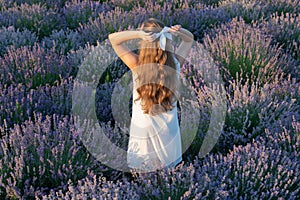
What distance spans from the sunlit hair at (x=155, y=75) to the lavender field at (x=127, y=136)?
0.50m

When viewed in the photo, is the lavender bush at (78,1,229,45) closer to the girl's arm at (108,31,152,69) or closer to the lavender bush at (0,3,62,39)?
the lavender bush at (0,3,62,39)

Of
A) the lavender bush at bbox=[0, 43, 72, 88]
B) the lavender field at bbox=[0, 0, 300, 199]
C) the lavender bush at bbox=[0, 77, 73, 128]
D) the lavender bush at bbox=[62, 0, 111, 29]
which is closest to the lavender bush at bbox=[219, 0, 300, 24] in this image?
the lavender field at bbox=[0, 0, 300, 199]

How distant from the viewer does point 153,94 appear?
273cm

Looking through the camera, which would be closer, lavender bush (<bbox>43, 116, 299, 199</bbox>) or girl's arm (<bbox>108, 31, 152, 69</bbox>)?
lavender bush (<bbox>43, 116, 299, 199</bbox>)

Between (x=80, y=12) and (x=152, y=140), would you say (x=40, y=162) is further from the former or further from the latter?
(x=80, y=12)

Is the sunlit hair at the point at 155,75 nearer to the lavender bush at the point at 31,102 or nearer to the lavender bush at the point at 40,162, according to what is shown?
the lavender bush at the point at 40,162

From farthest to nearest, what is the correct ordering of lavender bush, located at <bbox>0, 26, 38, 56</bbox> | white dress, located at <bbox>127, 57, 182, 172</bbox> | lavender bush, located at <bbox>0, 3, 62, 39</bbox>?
lavender bush, located at <bbox>0, 3, 62, 39</bbox> → lavender bush, located at <bbox>0, 26, 38, 56</bbox> → white dress, located at <bbox>127, 57, 182, 172</bbox>

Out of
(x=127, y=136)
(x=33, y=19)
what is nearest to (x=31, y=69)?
(x=127, y=136)

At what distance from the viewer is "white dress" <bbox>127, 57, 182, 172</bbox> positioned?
9.26 ft

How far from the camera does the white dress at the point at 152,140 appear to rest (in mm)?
2822

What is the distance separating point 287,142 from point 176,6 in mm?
3959

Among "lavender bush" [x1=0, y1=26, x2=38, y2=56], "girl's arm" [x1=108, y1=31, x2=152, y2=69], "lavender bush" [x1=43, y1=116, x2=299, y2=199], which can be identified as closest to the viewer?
"lavender bush" [x1=43, y1=116, x2=299, y2=199]

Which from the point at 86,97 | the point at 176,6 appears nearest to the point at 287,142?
the point at 86,97

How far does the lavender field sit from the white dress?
121mm
